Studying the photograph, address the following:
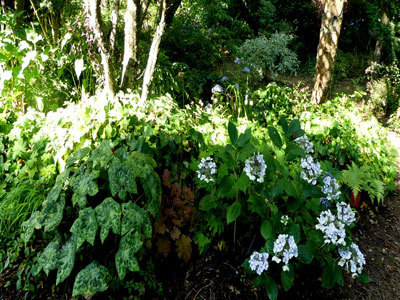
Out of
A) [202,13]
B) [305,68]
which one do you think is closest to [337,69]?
[305,68]

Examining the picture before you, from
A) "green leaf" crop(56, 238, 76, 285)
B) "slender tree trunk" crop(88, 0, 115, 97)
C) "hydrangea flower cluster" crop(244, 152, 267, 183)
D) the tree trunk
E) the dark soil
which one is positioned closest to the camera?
"green leaf" crop(56, 238, 76, 285)

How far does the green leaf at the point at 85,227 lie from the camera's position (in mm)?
1449

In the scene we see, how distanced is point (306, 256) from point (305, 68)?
7.67m

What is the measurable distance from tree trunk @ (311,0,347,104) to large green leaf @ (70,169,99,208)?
3.68 meters

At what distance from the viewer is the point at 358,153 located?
289cm

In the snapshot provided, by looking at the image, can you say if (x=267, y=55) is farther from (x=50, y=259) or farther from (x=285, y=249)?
(x=50, y=259)

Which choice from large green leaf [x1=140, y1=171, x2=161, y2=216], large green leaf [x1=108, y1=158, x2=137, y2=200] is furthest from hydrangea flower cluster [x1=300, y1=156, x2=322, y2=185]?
large green leaf [x1=108, y1=158, x2=137, y2=200]

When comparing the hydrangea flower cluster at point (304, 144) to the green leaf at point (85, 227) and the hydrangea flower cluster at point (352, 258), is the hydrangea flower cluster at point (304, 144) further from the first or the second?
the green leaf at point (85, 227)

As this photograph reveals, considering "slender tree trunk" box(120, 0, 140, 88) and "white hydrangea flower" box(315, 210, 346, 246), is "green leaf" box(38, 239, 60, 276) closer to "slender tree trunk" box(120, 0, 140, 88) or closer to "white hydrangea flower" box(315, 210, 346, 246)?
"white hydrangea flower" box(315, 210, 346, 246)

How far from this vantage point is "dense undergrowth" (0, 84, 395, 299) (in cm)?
150

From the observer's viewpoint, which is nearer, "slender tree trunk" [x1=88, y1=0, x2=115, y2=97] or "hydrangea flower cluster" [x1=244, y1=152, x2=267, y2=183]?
"hydrangea flower cluster" [x1=244, y1=152, x2=267, y2=183]

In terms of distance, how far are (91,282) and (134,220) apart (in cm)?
35

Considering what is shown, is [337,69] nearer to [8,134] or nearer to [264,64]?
[264,64]

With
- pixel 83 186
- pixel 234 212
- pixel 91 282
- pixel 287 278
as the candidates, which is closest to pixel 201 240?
pixel 234 212
